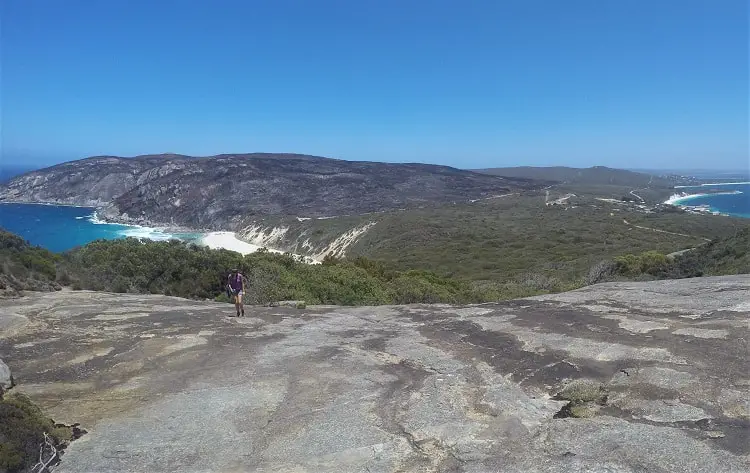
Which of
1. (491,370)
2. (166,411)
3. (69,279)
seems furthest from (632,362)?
(69,279)

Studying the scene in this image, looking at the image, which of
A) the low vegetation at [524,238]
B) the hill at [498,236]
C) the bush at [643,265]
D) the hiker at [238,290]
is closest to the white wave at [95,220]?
the hill at [498,236]

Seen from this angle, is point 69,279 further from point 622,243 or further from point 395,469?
point 622,243

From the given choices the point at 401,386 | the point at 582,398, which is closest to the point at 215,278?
the point at 401,386

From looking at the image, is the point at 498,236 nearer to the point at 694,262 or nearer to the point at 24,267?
the point at 694,262

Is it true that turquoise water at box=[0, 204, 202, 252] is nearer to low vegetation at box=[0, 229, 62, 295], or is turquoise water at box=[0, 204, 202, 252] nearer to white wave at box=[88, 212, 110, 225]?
white wave at box=[88, 212, 110, 225]

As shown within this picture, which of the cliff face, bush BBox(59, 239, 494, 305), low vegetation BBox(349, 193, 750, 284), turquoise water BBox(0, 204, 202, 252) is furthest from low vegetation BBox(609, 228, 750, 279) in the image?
the cliff face

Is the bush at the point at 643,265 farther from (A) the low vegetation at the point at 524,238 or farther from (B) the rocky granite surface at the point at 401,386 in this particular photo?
(B) the rocky granite surface at the point at 401,386
